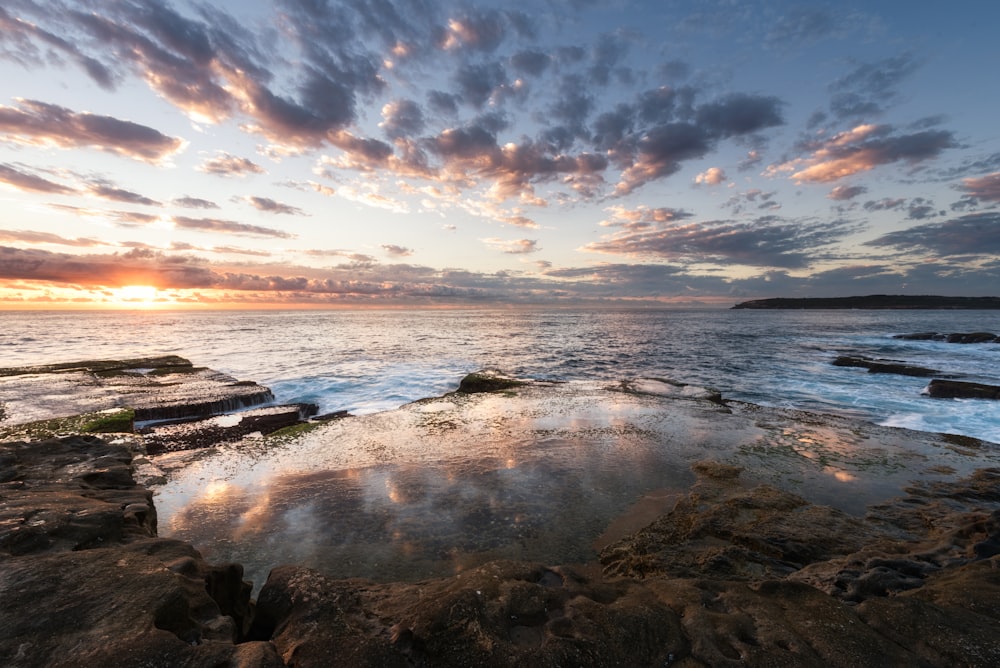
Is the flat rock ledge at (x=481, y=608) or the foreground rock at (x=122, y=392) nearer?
the flat rock ledge at (x=481, y=608)

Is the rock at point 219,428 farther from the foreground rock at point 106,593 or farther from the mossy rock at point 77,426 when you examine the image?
the foreground rock at point 106,593

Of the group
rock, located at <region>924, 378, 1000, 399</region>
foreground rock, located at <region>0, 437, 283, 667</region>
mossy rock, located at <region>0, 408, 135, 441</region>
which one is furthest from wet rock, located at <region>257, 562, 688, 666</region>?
rock, located at <region>924, 378, 1000, 399</region>

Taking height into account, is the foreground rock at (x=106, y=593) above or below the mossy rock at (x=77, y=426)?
above

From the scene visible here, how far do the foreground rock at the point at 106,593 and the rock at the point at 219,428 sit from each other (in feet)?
31.5

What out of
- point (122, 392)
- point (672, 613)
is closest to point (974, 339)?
point (672, 613)

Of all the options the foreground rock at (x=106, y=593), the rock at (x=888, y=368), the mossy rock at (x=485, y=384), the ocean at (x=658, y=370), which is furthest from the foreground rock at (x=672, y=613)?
the rock at (x=888, y=368)

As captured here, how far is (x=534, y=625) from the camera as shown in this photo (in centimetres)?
549

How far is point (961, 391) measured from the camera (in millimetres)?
25469

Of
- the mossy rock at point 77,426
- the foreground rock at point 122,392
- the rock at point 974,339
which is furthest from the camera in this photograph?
the rock at point 974,339

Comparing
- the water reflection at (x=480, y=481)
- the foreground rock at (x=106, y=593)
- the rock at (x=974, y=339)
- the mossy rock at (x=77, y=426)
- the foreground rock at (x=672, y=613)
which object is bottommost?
the rock at (x=974, y=339)

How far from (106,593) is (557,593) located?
563 cm

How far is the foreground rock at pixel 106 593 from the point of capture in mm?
4191

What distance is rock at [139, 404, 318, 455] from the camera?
1733cm

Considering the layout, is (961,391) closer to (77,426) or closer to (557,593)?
(557,593)
